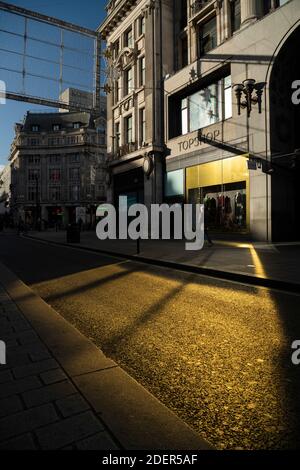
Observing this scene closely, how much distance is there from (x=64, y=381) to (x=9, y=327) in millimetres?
1859

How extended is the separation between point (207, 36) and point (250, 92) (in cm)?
800

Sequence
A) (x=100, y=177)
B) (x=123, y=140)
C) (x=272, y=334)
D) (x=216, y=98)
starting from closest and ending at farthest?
1. (x=272, y=334)
2. (x=216, y=98)
3. (x=123, y=140)
4. (x=100, y=177)

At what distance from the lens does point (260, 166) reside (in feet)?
54.0

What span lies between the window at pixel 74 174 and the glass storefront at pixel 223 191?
57.2 metres

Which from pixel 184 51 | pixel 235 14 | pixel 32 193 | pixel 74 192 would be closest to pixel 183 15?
pixel 184 51

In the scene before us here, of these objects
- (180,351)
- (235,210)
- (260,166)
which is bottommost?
(180,351)

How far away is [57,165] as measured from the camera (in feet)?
253

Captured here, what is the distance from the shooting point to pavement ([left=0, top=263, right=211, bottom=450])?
6.51ft

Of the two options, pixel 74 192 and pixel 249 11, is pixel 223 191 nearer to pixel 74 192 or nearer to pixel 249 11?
pixel 249 11

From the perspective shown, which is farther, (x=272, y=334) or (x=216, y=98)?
(x=216, y=98)

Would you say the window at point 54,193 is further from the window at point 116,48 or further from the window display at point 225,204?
the window display at point 225,204

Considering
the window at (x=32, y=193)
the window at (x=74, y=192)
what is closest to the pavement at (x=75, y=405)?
the window at (x=74, y=192)
